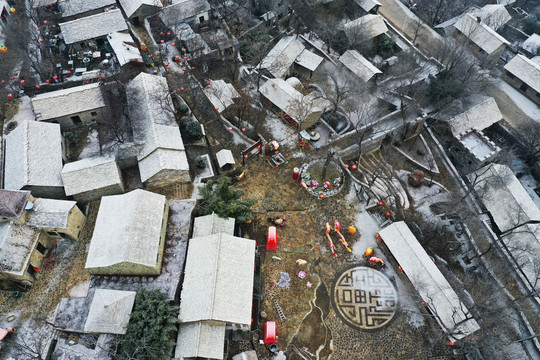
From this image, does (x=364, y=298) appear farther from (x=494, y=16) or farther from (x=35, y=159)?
(x=494, y=16)

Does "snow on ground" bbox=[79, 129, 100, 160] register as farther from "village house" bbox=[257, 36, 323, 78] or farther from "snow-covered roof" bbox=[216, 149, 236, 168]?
"village house" bbox=[257, 36, 323, 78]

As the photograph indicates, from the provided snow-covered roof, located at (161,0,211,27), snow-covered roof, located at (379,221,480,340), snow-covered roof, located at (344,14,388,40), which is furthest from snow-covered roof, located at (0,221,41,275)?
snow-covered roof, located at (344,14,388,40)

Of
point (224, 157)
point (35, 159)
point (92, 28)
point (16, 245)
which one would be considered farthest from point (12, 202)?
point (92, 28)

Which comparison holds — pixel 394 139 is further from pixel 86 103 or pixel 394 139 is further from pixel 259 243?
pixel 86 103

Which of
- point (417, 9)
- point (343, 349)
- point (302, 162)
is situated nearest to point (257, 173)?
point (302, 162)

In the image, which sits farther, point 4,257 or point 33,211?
point 33,211
